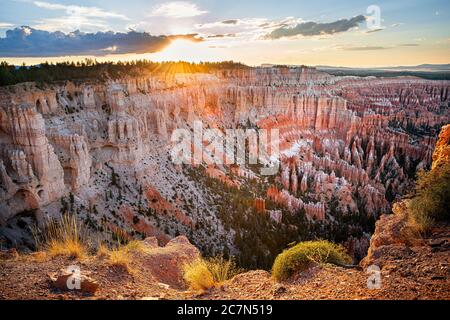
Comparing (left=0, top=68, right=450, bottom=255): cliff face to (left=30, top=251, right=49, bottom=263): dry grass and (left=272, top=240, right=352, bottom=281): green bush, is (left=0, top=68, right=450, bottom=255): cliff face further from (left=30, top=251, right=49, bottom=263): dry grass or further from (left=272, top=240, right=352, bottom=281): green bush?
(left=272, top=240, right=352, bottom=281): green bush

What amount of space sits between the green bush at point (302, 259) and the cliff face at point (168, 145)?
13767mm

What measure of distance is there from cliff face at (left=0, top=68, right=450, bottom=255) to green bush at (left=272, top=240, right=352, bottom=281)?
13.8m

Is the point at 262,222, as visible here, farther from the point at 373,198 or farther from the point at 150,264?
the point at 150,264

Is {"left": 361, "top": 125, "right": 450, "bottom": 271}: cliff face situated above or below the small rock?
below

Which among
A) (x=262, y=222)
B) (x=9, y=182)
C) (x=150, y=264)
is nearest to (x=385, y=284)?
(x=150, y=264)

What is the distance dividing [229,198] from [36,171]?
1685 centimetres

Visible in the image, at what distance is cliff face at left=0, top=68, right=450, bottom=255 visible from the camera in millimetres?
17156

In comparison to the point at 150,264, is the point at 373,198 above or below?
below

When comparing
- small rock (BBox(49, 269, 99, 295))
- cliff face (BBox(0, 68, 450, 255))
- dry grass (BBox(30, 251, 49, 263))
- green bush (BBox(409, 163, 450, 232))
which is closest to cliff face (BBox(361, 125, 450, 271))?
green bush (BBox(409, 163, 450, 232))

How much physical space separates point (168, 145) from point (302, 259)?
25.2m

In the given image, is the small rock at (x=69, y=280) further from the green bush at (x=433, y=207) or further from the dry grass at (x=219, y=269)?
the green bush at (x=433, y=207)

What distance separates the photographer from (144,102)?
31.2 m

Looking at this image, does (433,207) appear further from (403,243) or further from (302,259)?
(302,259)
